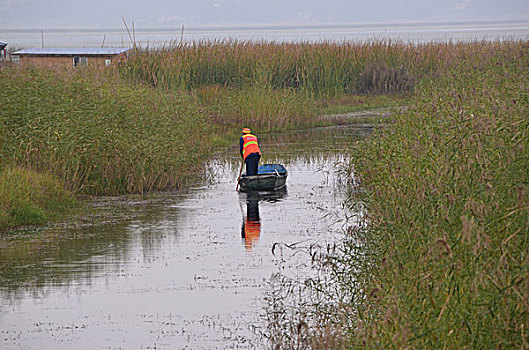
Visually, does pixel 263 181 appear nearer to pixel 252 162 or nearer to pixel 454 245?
pixel 252 162

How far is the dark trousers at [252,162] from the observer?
16188 mm

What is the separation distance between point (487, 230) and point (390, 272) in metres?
0.87

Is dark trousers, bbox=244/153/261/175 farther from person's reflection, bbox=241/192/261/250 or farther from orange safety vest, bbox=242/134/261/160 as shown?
person's reflection, bbox=241/192/261/250

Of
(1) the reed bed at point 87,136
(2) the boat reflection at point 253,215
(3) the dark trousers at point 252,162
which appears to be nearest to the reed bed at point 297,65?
(1) the reed bed at point 87,136

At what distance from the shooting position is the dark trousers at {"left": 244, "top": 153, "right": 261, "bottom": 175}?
53.1ft

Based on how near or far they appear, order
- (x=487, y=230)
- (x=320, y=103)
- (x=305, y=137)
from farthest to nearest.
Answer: (x=320, y=103)
(x=305, y=137)
(x=487, y=230)

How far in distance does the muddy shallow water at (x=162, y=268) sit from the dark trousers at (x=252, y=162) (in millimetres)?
546

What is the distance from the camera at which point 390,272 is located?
6609mm

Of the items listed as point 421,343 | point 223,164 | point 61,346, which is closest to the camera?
point 421,343

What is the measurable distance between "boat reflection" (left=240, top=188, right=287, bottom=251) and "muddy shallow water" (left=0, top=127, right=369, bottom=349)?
3 cm

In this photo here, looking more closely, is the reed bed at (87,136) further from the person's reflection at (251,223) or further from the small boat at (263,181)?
the person's reflection at (251,223)

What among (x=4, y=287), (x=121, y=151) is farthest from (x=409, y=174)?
(x=121, y=151)

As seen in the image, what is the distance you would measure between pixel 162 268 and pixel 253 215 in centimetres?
355

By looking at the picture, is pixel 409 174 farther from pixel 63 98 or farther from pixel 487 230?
pixel 63 98
